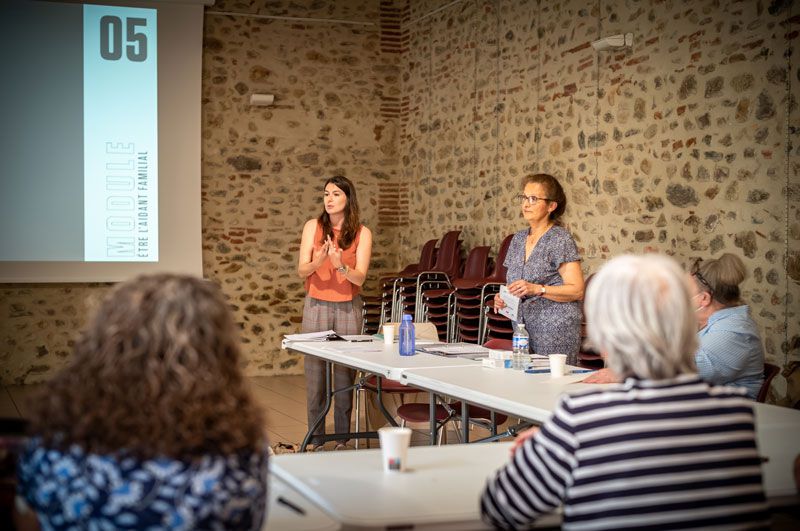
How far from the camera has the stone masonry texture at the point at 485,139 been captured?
233 inches

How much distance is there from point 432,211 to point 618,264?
8.42 meters

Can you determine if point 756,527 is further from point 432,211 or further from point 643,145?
point 432,211

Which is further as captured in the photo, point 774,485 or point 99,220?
point 99,220

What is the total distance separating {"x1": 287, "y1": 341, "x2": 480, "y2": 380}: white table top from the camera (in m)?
4.36

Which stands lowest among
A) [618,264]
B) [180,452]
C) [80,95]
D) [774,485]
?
[774,485]

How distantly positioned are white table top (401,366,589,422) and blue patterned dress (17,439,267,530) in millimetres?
1546

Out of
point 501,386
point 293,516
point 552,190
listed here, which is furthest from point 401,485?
point 552,190

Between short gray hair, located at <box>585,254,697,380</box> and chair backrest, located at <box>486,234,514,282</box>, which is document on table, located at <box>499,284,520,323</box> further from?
chair backrest, located at <box>486,234,514,282</box>

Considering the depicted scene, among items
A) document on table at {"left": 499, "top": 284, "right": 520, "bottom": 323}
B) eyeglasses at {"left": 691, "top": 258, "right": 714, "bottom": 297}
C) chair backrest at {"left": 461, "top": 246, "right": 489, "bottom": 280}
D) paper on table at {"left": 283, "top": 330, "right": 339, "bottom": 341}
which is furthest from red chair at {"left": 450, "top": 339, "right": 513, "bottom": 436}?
chair backrest at {"left": 461, "top": 246, "right": 489, "bottom": 280}

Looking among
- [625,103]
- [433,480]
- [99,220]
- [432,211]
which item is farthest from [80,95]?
[433,480]

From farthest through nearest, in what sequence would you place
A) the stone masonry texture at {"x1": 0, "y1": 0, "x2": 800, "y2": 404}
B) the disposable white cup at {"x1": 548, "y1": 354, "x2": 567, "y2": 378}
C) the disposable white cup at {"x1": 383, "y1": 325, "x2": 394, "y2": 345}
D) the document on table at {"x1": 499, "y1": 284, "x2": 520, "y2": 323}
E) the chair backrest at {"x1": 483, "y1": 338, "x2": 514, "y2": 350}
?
the stone masonry texture at {"x1": 0, "y1": 0, "x2": 800, "y2": 404} < the disposable white cup at {"x1": 383, "y1": 325, "x2": 394, "y2": 345} < the chair backrest at {"x1": 483, "y1": 338, "x2": 514, "y2": 350} < the document on table at {"x1": 499, "y1": 284, "x2": 520, "y2": 323} < the disposable white cup at {"x1": 548, "y1": 354, "x2": 567, "y2": 378}

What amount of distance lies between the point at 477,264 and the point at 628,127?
1956 millimetres

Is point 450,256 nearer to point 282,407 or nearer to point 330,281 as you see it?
point 282,407

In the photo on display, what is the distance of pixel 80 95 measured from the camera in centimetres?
927
